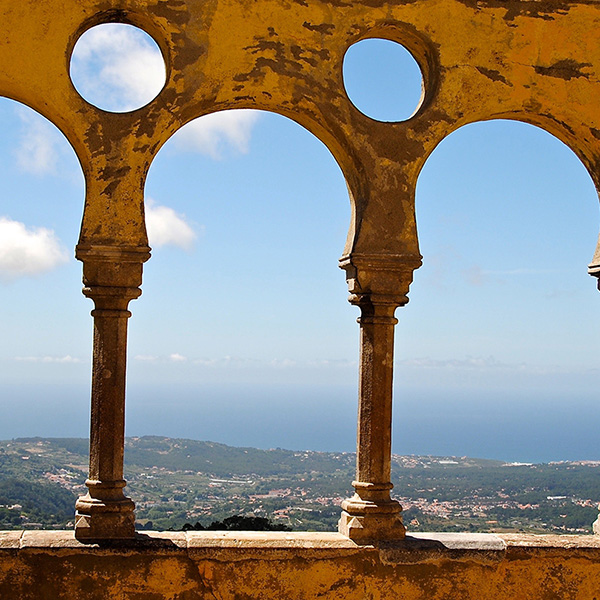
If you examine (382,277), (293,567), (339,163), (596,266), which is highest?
(339,163)

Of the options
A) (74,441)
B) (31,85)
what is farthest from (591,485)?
(31,85)

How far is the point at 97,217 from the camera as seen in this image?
6.02m

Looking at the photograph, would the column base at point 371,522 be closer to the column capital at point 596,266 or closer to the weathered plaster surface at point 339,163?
the weathered plaster surface at point 339,163

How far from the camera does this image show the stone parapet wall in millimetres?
5793

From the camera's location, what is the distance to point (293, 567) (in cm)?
603

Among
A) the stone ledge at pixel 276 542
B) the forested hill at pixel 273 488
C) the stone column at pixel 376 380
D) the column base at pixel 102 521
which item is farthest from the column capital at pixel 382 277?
the forested hill at pixel 273 488

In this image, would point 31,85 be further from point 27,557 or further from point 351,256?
point 27,557

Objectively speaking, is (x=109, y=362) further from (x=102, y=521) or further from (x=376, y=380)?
(x=376, y=380)

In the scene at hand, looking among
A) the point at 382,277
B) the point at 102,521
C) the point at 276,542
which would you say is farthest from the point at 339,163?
the point at 102,521

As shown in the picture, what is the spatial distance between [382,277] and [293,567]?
2.10 meters

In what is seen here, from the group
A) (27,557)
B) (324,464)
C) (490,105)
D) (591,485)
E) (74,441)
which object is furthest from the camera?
(324,464)

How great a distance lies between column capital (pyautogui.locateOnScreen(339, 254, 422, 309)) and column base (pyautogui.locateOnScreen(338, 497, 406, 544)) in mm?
1417

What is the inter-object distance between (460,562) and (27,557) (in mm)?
2917

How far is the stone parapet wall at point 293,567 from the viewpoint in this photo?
5.79 meters
